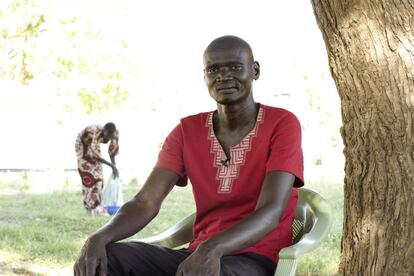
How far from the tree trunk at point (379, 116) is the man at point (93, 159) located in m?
5.85

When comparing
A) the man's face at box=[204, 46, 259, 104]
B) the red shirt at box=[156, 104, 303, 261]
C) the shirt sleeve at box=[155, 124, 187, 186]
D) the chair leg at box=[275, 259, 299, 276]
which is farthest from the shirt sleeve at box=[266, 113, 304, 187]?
the shirt sleeve at box=[155, 124, 187, 186]

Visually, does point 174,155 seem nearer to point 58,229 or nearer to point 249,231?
point 249,231

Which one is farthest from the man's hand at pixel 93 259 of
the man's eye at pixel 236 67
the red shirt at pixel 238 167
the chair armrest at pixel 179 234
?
the man's eye at pixel 236 67

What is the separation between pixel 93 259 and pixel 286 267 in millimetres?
680

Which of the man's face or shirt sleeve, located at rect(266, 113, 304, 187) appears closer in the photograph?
shirt sleeve, located at rect(266, 113, 304, 187)

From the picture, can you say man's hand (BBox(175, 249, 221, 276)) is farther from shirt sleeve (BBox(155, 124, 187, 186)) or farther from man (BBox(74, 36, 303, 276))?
shirt sleeve (BBox(155, 124, 187, 186))

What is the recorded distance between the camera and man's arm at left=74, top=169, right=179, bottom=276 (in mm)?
2496

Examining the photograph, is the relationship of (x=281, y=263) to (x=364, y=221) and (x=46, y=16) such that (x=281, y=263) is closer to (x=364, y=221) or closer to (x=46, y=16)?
(x=364, y=221)

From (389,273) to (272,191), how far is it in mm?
585

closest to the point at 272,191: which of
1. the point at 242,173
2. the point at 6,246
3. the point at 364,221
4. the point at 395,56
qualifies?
the point at 242,173

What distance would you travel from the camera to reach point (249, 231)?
2393mm

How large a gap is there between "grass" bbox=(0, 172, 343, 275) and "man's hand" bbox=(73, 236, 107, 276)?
10.1 ft

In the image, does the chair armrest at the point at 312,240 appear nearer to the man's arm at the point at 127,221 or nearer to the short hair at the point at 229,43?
the man's arm at the point at 127,221

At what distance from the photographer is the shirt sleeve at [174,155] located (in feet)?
9.50
